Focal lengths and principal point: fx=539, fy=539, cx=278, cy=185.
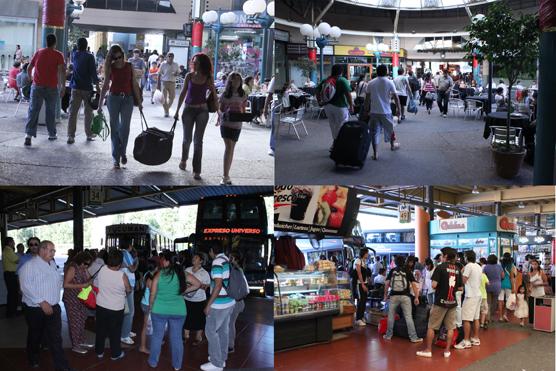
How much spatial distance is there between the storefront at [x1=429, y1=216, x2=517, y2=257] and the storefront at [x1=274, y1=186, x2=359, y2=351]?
724cm

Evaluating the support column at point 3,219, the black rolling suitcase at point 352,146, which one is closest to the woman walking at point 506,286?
the black rolling suitcase at point 352,146

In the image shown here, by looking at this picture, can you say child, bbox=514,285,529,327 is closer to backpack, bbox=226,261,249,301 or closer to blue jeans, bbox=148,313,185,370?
backpack, bbox=226,261,249,301

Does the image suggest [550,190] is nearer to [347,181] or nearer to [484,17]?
[484,17]

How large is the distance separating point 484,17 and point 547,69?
5.60 ft

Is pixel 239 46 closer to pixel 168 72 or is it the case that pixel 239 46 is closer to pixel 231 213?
pixel 168 72

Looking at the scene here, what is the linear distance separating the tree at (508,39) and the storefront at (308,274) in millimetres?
2526

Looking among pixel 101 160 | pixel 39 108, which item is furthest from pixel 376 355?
pixel 39 108

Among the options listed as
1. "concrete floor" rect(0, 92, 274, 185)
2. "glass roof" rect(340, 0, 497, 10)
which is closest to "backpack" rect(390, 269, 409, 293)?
"concrete floor" rect(0, 92, 274, 185)

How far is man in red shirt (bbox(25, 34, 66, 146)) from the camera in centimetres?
552

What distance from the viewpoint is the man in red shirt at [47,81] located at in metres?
5.52

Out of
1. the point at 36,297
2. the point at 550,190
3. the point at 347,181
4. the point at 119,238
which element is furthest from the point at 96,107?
the point at 550,190

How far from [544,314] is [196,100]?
628cm

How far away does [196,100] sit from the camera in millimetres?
5398

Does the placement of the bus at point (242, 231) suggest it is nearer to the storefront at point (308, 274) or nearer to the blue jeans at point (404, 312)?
the storefront at point (308, 274)
